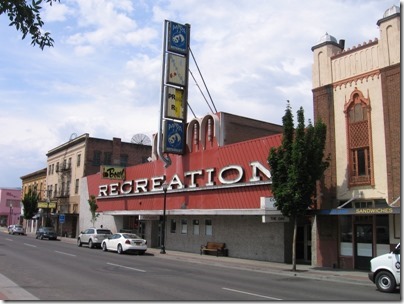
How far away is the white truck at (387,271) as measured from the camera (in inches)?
Answer: 539

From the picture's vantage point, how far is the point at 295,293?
1330cm

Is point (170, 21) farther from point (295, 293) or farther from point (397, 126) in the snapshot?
point (295, 293)

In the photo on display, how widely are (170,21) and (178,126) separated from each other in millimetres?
8600

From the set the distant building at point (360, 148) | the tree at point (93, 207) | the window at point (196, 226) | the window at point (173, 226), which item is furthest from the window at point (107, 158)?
the distant building at point (360, 148)

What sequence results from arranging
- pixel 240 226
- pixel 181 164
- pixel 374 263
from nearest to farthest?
pixel 374 263
pixel 240 226
pixel 181 164

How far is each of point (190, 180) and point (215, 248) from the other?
565 centimetres

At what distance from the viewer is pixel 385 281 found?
46.4ft

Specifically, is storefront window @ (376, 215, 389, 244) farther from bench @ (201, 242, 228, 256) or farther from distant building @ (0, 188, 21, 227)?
distant building @ (0, 188, 21, 227)

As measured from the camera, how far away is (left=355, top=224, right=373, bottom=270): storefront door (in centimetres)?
2114

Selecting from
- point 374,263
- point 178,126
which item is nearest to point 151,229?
point 178,126

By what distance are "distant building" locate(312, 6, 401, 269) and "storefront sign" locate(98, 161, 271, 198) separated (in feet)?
14.2

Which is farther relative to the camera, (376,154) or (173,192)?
(173,192)

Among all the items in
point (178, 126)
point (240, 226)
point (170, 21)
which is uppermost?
point (170, 21)

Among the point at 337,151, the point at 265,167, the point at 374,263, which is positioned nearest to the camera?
the point at 374,263
